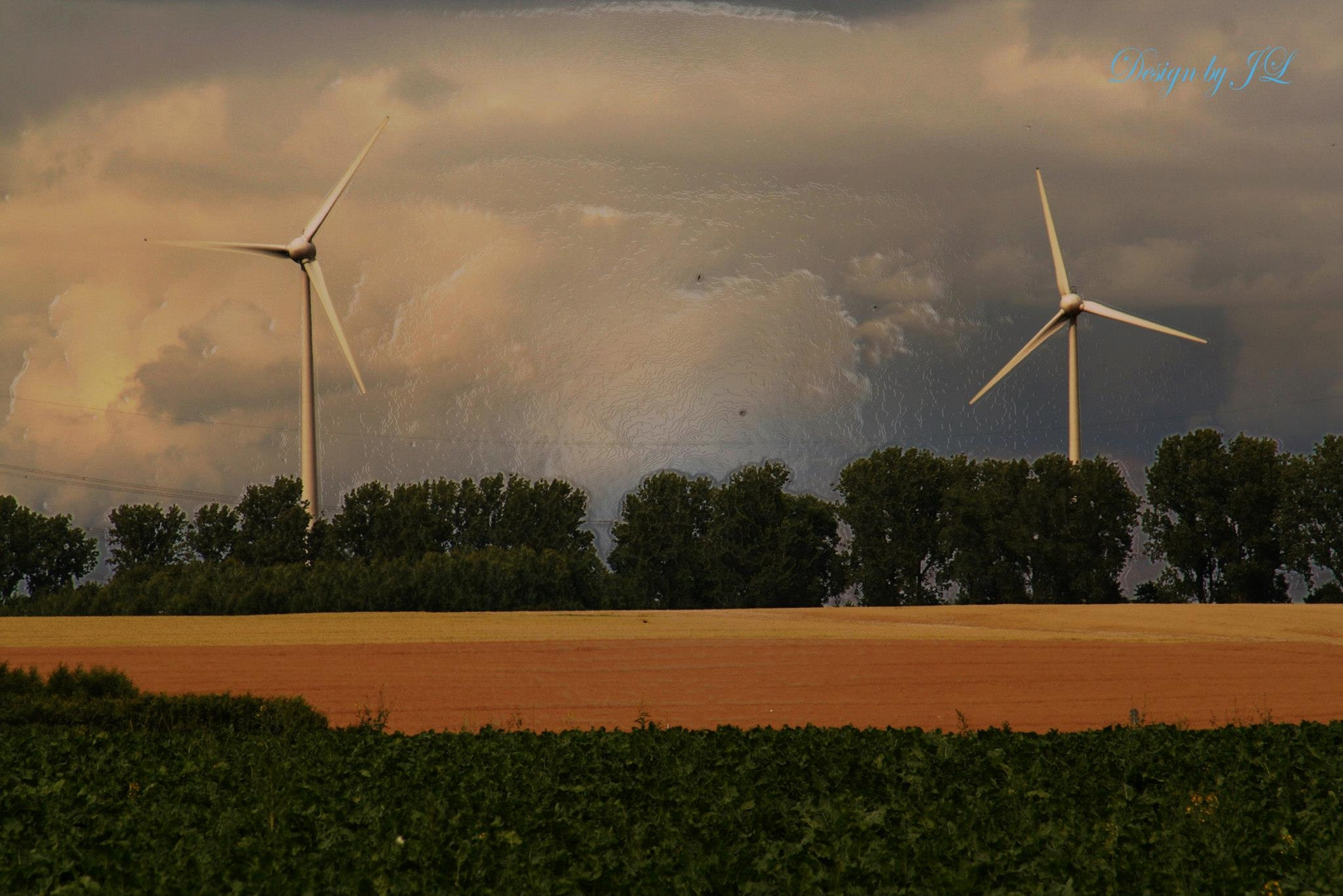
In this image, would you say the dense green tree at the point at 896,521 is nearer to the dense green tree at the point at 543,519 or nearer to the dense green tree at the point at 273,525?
the dense green tree at the point at 543,519

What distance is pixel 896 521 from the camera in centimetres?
11500

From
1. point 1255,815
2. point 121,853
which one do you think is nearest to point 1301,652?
point 1255,815

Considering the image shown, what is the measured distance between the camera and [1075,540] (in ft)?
342

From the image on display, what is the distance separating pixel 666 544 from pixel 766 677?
223 ft

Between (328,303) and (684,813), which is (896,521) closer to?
(328,303)

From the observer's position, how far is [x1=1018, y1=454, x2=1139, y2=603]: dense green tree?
10250cm

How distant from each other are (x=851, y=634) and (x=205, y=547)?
71640 millimetres

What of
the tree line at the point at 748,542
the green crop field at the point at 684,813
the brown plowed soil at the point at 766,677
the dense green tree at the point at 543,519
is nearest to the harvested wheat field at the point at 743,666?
the brown plowed soil at the point at 766,677

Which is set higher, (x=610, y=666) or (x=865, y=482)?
(x=865, y=482)

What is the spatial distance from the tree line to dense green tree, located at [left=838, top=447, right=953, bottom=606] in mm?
175

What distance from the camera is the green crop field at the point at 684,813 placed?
13.4 meters

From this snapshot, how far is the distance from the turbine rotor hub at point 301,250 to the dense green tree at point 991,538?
56033 millimetres

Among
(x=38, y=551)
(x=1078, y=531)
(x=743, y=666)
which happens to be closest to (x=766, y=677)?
(x=743, y=666)

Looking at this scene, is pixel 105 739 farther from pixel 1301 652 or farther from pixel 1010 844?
pixel 1301 652
